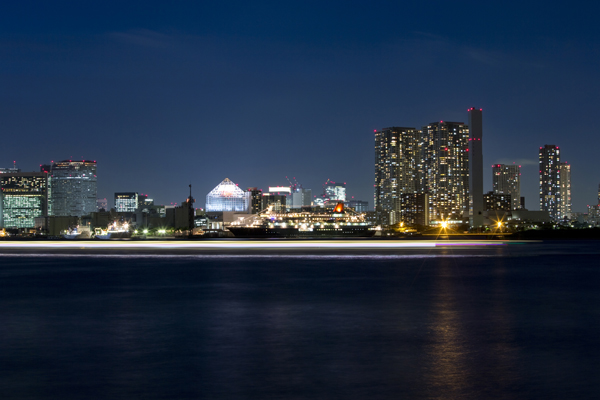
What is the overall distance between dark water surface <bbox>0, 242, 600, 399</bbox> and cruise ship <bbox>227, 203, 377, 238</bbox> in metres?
106

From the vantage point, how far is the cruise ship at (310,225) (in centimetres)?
12781

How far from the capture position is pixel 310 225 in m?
133

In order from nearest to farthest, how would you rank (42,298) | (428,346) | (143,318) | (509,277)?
(428,346) < (143,318) < (42,298) < (509,277)

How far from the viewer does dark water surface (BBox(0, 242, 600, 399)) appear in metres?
7.71

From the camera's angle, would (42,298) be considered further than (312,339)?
Yes

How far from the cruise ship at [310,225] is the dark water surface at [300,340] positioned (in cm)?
10593

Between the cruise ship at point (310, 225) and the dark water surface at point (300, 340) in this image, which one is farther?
the cruise ship at point (310, 225)

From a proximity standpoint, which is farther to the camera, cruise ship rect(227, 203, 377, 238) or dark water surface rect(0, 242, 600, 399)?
cruise ship rect(227, 203, 377, 238)

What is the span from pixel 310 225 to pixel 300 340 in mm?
122065

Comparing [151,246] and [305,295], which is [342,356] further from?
[151,246]

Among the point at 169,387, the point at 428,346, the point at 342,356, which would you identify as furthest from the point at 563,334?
the point at 169,387

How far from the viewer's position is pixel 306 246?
193 ft

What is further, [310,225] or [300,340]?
[310,225]

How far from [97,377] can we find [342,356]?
11.5 ft
